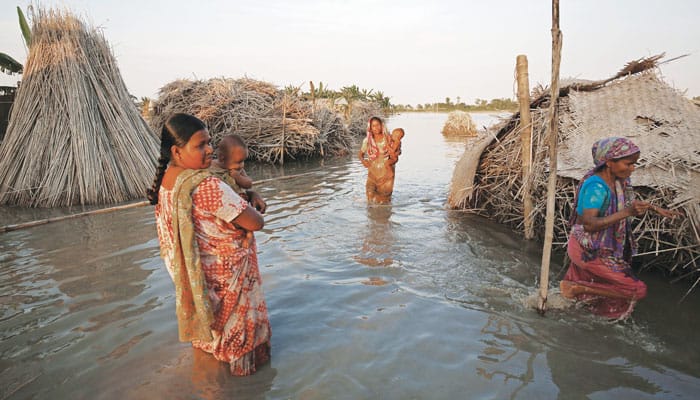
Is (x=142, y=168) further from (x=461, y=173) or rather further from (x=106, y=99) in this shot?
(x=461, y=173)

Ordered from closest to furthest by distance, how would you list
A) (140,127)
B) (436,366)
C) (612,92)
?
(436,366)
(612,92)
(140,127)

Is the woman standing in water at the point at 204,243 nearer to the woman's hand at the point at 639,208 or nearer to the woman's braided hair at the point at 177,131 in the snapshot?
the woman's braided hair at the point at 177,131

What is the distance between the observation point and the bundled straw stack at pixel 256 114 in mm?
13141

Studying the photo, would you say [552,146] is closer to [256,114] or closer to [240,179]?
[240,179]

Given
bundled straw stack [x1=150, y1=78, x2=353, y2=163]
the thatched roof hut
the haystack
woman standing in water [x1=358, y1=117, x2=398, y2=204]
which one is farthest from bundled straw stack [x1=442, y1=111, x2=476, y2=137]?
the haystack

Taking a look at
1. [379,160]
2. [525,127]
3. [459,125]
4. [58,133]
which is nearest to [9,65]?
[58,133]

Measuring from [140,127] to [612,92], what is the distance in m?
7.83

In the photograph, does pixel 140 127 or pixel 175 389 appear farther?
pixel 140 127

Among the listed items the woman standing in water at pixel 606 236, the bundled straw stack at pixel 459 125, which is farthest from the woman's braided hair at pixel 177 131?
the bundled straw stack at pixel 459 125

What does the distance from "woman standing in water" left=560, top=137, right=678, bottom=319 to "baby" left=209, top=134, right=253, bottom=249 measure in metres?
2.30

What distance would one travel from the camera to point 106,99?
7527 mm

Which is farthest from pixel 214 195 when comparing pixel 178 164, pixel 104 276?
pixel 104 276

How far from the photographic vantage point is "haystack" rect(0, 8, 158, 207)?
7.07 m

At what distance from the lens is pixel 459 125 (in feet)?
85.4
